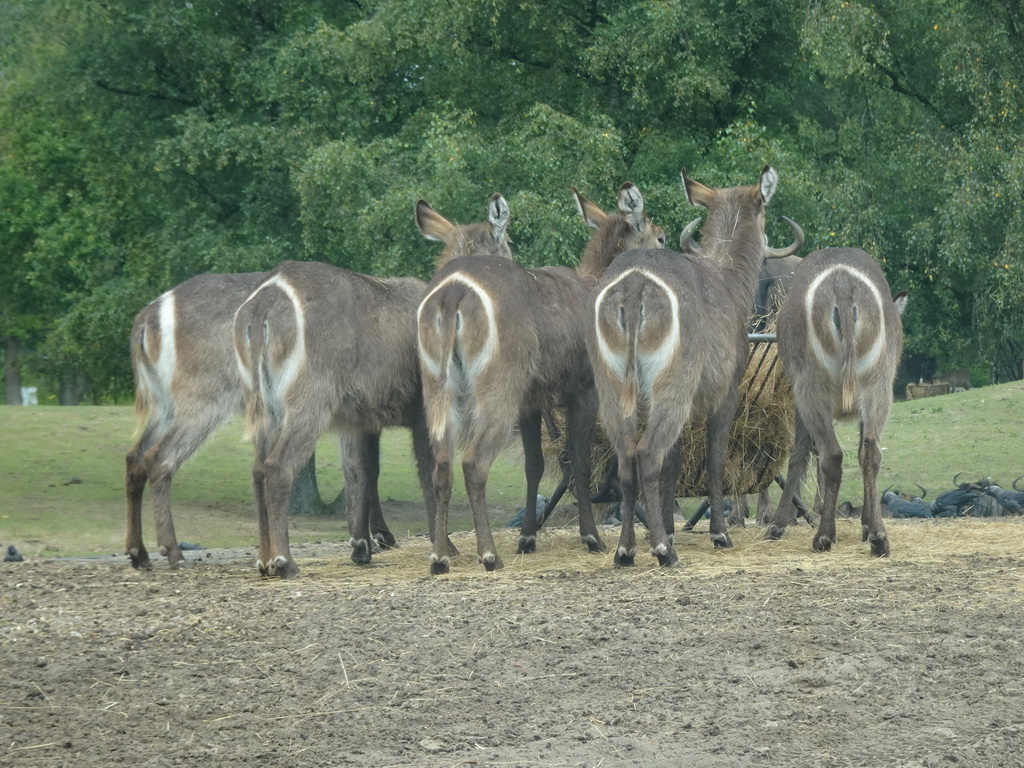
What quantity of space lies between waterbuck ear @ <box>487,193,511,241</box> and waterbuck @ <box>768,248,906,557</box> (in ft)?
7.58

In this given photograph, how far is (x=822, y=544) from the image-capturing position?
913cm

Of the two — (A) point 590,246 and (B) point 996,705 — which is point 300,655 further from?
(A) point 590,246

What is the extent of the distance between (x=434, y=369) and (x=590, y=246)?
2614 mm

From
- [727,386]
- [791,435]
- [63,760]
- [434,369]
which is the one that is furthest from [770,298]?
[63,760]

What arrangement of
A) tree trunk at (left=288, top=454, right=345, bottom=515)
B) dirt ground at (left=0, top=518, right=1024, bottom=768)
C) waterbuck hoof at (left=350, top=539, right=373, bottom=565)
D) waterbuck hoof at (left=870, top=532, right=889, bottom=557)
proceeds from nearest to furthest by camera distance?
dirt ground at (left=0, top=518, right=1024, bottom=768) < waterbuck hoof at (left=870, top=532, right=889, bottom=557) < waterbuck hoof at (left=350, top=539, right=373, bottom=565) < tree trunk at (left=288, top=454, right=345, bottom=515)

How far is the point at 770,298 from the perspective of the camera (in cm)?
1177

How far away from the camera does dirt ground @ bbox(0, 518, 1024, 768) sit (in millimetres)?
4992

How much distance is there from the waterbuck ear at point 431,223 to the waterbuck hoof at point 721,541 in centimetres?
337

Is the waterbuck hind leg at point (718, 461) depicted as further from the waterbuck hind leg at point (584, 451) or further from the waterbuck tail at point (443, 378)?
the waterbuck tail at point (443, 378)

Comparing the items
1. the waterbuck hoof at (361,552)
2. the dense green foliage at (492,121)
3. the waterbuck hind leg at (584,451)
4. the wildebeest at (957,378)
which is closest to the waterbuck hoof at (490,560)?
the waterbuck hind leg at (584,451)

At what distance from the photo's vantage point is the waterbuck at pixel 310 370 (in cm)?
861

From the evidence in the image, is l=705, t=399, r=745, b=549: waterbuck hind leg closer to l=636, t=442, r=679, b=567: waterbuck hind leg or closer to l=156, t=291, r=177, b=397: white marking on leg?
l=636, t=442, r=679, b=567: waterbuck hind leg

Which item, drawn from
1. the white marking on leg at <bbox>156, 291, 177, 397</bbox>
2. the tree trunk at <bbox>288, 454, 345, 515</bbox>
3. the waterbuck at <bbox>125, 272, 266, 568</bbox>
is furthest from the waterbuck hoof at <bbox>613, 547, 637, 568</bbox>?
the tree trunk at <bbox>288, 454, 345, 515</bbox>

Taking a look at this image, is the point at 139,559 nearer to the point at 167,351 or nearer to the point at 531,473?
the point at 167,351
